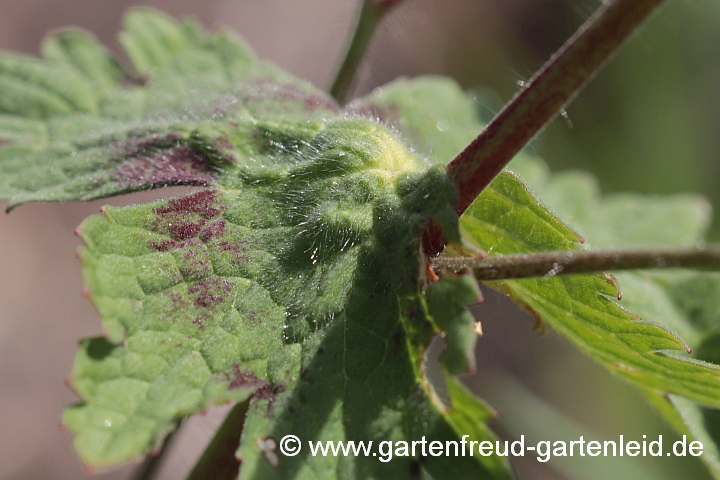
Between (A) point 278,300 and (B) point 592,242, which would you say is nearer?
(A) point 278,300

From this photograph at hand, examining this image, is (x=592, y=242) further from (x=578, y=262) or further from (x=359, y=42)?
(x=578, y=262)

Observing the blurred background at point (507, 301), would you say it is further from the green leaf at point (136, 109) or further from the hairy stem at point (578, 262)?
the hairy stem at point (578, 262)

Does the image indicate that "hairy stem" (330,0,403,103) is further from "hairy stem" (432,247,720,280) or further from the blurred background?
the blurred background

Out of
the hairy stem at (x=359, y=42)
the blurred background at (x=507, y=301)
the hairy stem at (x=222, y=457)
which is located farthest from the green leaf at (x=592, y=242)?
the blurred background at (x=507, y=301)

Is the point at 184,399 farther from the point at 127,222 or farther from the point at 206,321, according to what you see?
the point at 127,222

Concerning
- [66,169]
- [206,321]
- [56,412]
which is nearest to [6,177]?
[66,169]

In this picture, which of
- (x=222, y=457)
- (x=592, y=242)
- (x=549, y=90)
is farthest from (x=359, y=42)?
(x=222, y=457)
